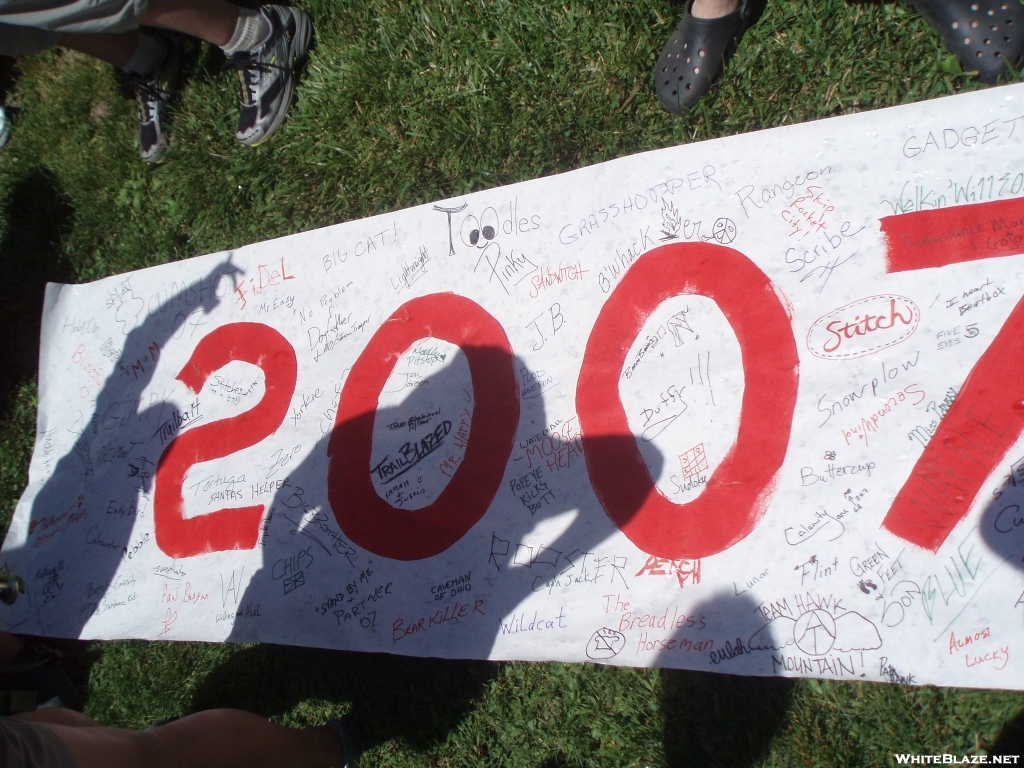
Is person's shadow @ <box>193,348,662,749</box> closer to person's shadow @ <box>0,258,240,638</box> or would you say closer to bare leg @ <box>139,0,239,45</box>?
person's shadow @ <box>0,258,240,638</box>

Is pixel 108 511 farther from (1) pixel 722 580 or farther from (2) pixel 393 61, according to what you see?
(1) pixel 722 580

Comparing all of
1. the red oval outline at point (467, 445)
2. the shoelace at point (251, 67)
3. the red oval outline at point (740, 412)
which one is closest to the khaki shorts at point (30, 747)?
the red oval outline at point (467, 445)

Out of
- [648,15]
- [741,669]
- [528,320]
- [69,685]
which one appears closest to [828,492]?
[741,669]

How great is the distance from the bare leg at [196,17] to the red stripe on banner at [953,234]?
2.32 m

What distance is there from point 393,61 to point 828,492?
6.51 ft

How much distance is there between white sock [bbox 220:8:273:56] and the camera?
2.44m

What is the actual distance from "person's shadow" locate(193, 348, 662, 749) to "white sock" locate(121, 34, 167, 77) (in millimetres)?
1859

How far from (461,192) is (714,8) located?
91 cm

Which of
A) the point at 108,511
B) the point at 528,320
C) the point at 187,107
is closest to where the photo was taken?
the point at 528,320

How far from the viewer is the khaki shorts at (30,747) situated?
Answer: 4.11ft

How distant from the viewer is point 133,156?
2824mm

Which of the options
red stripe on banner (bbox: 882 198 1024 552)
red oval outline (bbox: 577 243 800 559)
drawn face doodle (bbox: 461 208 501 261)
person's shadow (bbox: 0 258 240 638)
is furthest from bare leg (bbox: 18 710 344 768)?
red stripe on banner (bbox: 882 198 1024 552)

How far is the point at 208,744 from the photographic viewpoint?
167 centimetres

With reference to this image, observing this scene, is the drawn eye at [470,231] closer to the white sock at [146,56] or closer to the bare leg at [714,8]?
the bare leg at [714,8]
